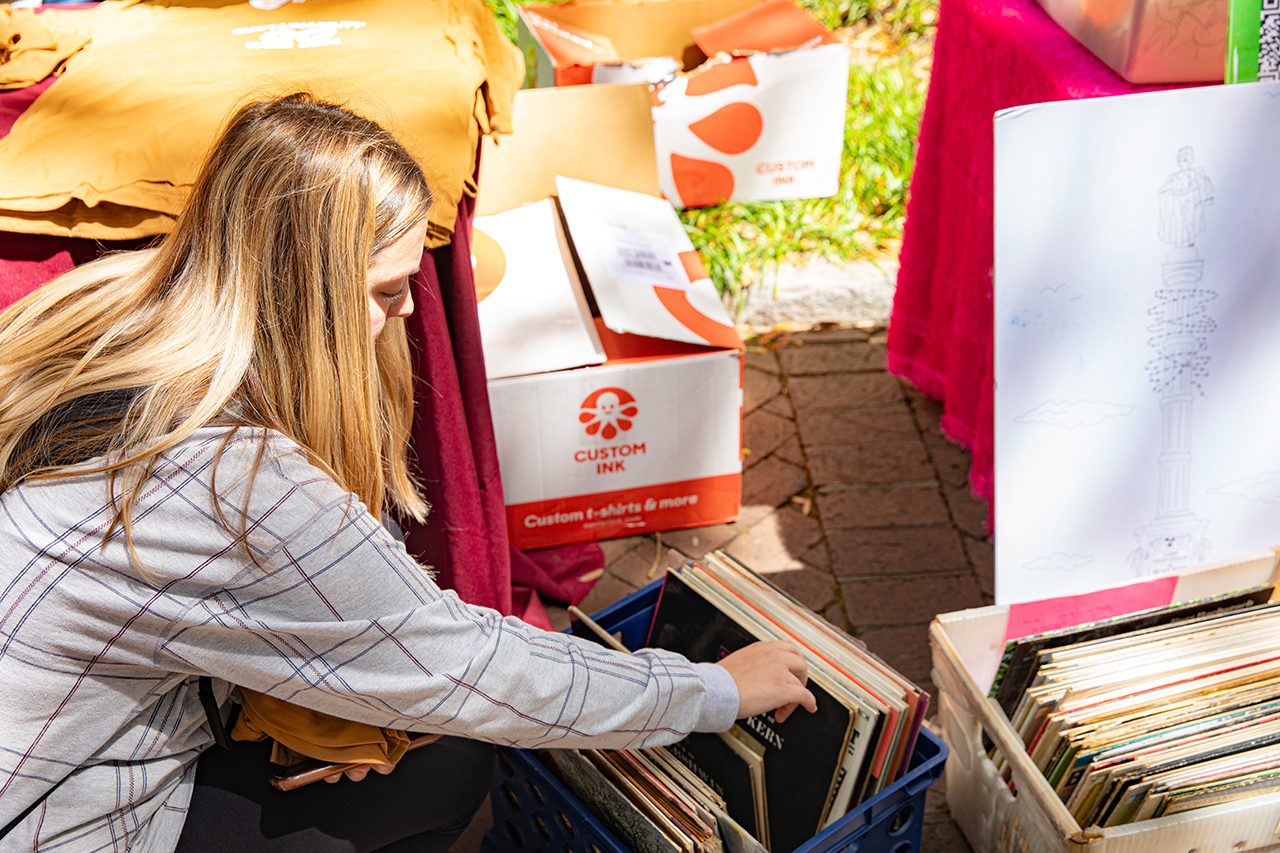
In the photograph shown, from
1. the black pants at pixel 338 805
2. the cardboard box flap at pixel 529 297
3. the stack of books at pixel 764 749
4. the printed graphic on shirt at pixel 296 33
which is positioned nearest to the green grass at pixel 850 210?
the cardboard box flap at pixel 529 297

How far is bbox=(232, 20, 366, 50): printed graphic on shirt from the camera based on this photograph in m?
1.65

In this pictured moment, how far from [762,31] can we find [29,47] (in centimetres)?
238

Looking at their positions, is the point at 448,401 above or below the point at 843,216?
above

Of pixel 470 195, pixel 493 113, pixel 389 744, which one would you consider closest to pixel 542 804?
pixel 389 744

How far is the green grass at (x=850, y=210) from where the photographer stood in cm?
321

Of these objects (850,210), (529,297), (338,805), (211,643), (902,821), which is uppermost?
(211,643)

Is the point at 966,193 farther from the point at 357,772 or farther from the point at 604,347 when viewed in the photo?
the point at 357,772

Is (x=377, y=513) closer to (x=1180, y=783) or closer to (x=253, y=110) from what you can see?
(x=253, y=110)

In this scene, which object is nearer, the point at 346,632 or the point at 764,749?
the point at 346,632

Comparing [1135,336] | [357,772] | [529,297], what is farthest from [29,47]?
[1135,336]

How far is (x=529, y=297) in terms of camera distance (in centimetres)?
227

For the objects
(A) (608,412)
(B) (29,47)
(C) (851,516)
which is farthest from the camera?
(C) (851,516)

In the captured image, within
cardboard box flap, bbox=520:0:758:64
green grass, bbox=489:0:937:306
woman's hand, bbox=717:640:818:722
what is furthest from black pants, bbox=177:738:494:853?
cardboard box flap, bbox=520:0:758:64

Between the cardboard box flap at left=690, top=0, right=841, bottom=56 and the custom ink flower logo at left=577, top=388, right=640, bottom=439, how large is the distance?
1.62 meters
